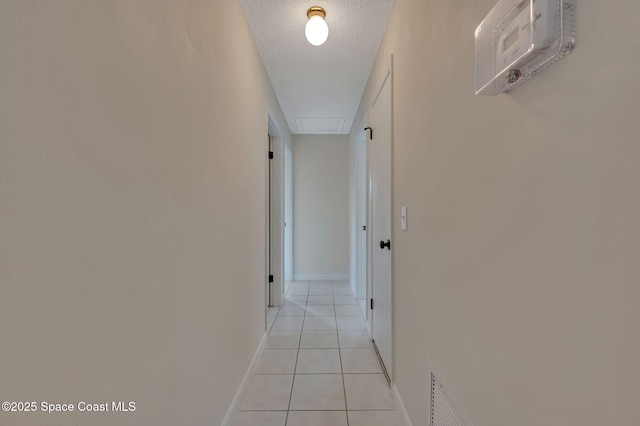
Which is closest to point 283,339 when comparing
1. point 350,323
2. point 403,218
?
point 350,323

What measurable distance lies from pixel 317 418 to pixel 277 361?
69cm

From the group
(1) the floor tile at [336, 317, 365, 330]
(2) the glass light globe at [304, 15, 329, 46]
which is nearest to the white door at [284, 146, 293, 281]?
(1) the floor tile at [336, 317, 365, 330]

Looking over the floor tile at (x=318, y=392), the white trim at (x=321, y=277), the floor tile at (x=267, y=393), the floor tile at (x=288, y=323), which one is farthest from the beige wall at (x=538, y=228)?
the white trim at (x=321, y=277)

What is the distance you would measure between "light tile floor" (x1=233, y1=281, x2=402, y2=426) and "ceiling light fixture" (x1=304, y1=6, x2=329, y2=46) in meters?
2.29

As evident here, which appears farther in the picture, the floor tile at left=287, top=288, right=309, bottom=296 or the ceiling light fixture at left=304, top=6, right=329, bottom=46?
the floor tile at left=287, top=288, right=309, bottom=296

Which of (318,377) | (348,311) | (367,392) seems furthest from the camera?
(348,311)

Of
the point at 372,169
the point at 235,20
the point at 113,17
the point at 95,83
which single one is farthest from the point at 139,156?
the point at 372,169

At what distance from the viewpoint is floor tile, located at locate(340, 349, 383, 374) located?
219 centimetres

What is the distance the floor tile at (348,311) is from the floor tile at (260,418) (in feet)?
5.36

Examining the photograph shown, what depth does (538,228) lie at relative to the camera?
0.62m

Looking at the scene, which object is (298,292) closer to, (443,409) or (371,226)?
(371,226)

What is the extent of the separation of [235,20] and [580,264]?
6.50ft

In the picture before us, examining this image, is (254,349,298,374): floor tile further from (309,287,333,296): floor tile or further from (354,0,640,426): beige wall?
(309,287,333,296): floor tile

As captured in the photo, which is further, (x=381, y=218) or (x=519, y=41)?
(x=381, y=218)
